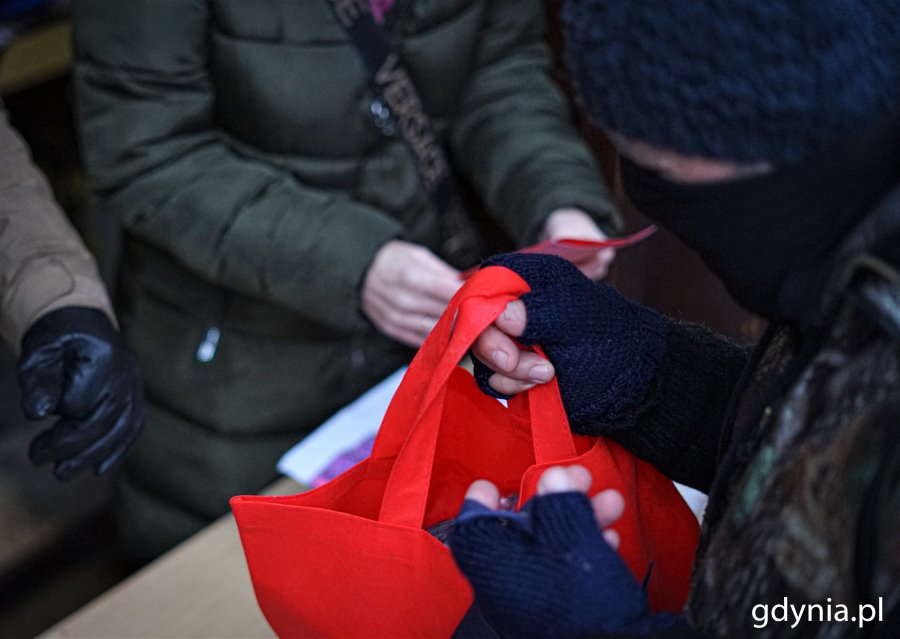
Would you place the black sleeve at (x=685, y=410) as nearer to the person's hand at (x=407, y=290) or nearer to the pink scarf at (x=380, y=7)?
the person's hand at (x=407, y=290)

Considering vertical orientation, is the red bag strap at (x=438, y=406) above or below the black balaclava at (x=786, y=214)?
below

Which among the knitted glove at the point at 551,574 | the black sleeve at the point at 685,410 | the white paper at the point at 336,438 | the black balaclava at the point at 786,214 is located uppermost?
the black balaclava at the point at 786,214

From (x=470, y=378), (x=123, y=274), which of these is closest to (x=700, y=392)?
(x=470, y=378)

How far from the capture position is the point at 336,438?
4.29 feet

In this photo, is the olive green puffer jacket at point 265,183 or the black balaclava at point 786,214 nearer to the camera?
the black balaclava at point 786,214

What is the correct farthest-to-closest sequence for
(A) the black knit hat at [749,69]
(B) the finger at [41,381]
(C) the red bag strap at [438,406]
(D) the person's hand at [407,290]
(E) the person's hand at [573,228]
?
(E) the person's hand at [573,228] → (D) the person's hand at [407,290] → (B) the finger at [41,381] → (C) the red bag strap at [438,406] → (A) the black knit hat at [749,69]

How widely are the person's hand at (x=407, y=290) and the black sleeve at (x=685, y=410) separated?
40cm

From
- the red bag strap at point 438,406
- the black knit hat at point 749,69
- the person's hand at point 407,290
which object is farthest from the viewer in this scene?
the person's hand at point 407,290

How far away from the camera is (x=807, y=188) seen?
0.54 metres

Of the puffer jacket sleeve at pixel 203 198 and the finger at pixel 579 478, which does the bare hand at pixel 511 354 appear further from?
the puffer jacket sleeve at pixel 203 198

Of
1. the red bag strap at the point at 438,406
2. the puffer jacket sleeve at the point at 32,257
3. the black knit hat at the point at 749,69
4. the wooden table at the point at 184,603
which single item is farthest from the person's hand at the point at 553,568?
the puffer jacket sleeve at the point at 32,257

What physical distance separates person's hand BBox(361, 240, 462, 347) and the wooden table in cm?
34

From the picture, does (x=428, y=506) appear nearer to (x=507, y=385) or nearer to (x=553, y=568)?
(x=507, y=385)

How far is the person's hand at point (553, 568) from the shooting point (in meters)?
0.61
